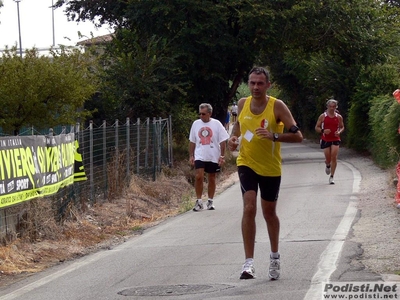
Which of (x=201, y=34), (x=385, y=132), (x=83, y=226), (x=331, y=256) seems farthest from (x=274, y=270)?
(x=201, y=34)

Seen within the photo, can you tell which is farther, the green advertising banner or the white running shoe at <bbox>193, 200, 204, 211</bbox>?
the white running shoe at <bbox>193, 200, 204, 211</bbox>

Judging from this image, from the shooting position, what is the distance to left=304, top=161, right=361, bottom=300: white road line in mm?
6893

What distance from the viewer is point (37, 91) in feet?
66.6

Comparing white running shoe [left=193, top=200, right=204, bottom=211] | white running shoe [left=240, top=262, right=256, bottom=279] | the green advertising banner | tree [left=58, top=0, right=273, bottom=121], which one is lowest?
white running shoe [left=193, top=200, right=204, bottom=211]

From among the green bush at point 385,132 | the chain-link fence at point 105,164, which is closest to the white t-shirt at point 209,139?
the chain-link fence at point 105,164

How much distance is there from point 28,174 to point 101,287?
3.61 meters

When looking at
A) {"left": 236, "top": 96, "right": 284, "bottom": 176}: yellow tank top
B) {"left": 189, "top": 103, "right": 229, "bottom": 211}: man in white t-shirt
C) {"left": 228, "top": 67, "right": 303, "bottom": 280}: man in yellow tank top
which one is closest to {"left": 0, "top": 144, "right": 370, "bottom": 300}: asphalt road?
{"left": 228, "top": 67, "right": 303, "bottom": 280}: man in yellow tank top

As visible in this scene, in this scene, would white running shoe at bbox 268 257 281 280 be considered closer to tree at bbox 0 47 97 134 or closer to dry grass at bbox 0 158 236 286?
dry grass at bbox 0 158 236 286

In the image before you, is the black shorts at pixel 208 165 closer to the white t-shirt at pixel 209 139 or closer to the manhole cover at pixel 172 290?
the white t-shirt at pixel 209 139

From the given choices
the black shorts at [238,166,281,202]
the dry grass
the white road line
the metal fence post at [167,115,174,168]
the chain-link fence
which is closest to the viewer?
the white road line

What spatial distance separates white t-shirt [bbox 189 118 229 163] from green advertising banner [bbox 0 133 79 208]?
2.48 meters

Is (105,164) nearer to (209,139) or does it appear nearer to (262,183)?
(209,139)

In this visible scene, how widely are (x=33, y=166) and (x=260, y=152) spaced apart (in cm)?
463

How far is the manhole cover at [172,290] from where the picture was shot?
7234 mm
